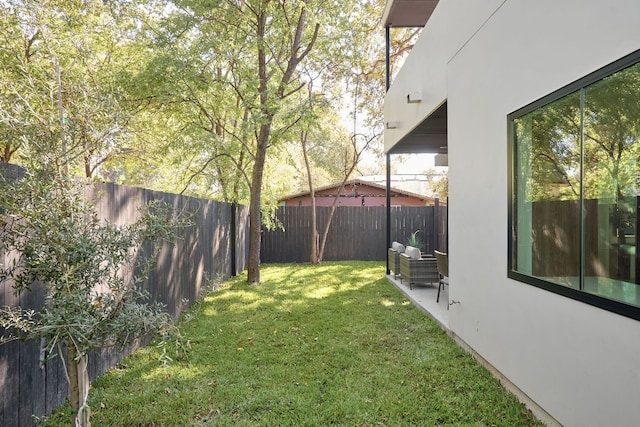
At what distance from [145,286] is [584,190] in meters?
4.29

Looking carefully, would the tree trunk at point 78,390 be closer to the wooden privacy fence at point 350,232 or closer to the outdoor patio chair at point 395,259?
the outdoor patio chair at point 395,259

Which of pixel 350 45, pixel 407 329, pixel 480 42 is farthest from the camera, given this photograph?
pixel 350 45

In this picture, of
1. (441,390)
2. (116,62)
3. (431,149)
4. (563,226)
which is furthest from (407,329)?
(116,62)

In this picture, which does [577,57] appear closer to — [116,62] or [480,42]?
[480,42]

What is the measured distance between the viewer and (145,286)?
473cm

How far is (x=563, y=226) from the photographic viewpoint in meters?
2.91

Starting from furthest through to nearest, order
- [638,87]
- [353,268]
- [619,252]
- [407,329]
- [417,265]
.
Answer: [353,268] → [417,265] → [407,329] → [619,252] → [638,87]

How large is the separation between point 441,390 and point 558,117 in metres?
2.36

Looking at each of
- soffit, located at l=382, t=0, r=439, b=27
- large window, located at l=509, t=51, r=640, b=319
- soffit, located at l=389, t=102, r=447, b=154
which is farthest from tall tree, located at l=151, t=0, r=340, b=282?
large window, located at l=509, t=51, r=640, b=319

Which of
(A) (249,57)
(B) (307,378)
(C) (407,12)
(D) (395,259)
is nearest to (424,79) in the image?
(C) (407,12)

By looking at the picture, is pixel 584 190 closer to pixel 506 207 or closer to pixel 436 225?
pixel 506 207

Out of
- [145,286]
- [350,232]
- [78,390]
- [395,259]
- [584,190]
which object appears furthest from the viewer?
[350,232]

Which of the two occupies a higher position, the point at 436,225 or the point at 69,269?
the point at 436,225

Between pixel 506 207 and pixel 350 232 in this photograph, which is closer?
pixel 506 207
